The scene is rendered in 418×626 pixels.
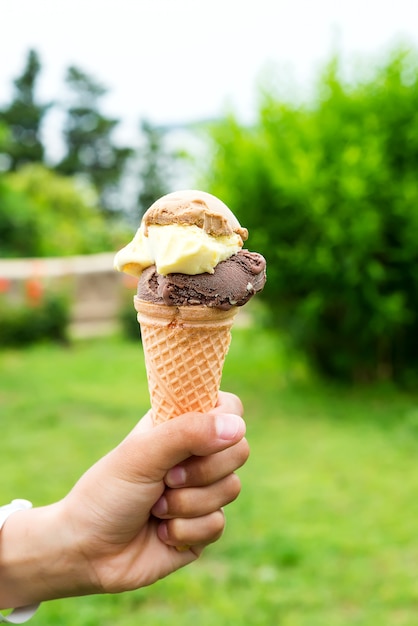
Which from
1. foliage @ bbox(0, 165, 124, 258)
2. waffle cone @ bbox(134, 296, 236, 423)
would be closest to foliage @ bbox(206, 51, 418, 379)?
waffle cone @ bbox(134, 296, 236, 423)

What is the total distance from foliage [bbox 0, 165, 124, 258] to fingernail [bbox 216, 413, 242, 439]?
1546cm

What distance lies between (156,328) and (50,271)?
36.5ft

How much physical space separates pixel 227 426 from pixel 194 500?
0.26m

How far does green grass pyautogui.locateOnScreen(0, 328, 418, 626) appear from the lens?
3916 millimetres

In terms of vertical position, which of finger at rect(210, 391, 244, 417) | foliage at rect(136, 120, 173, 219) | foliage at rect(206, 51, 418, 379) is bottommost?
finger at rect(210, 391, 244, 417)

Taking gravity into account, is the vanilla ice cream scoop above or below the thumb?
above

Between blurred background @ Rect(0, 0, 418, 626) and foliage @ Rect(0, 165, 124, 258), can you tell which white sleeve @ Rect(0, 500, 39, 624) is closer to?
blurred background @ Rect(0, 0, 418, 626)

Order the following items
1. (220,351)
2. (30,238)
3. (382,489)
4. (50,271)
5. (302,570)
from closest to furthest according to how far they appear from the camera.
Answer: (220,351) → (302,570) → (382,489) → (50,271) → (30,238)

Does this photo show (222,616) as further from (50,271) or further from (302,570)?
(50,271)

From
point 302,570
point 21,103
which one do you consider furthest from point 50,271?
point 21,103

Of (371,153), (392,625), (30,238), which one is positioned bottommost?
(392,625)

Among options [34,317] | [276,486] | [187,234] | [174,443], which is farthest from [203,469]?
[34,317]

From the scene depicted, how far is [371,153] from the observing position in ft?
23.8

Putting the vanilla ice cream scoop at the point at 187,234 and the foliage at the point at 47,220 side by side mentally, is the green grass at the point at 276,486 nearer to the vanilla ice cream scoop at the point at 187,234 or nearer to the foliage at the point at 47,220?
the vanilla ice cream scoop at the point at 187,234
